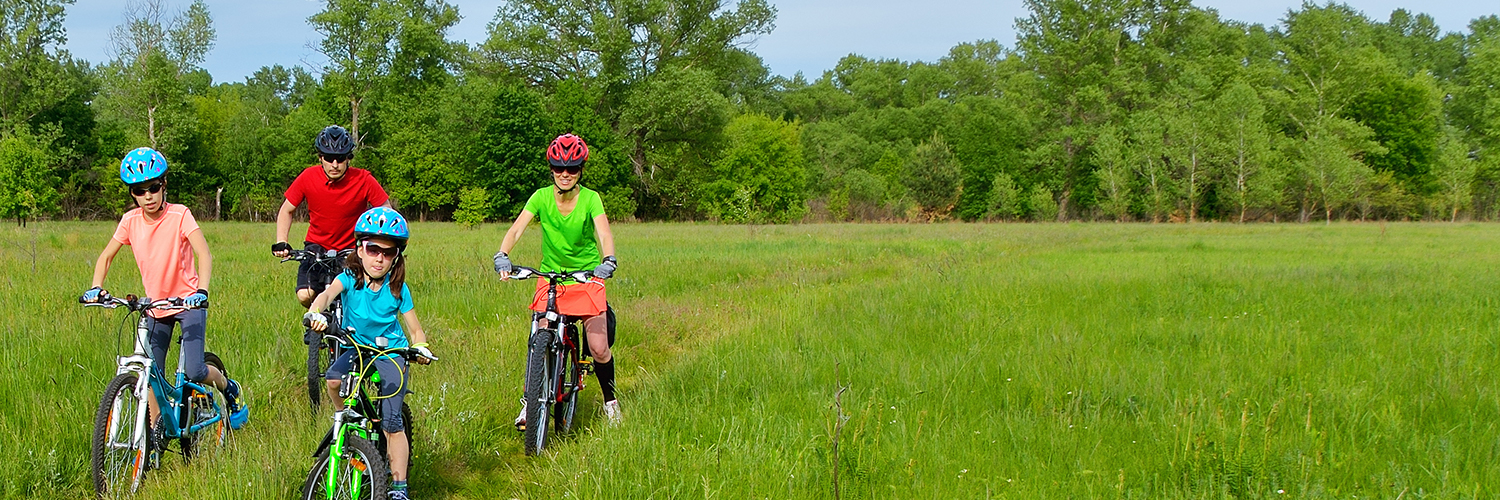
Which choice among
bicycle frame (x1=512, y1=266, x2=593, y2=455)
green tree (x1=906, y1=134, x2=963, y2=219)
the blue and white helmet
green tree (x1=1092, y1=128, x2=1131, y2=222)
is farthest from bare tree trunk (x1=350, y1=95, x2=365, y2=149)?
the blue and white helmet

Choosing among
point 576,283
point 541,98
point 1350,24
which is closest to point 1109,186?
point 1350,24

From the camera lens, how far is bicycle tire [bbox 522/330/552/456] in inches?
198

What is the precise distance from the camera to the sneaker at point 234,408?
16.2ft

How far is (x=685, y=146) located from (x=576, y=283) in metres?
46.5

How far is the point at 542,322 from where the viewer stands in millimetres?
5117

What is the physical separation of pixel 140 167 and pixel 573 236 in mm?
2120

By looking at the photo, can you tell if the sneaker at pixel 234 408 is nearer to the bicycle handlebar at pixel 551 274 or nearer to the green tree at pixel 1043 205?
the bicycle handlebar at pixel 551 274

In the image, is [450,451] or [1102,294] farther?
[1102,294]

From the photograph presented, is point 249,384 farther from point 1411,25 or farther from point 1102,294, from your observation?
point 1411,25

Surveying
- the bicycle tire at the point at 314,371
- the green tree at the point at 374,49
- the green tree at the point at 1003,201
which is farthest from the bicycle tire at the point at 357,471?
the green tree at the point at 1003,201

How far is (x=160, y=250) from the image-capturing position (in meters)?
4.42

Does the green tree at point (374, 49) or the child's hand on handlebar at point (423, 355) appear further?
the green tree at point (374, 49)

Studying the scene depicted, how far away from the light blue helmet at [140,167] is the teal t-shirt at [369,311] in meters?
1.23

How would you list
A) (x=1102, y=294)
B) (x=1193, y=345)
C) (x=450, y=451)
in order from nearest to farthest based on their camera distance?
(x=450, y=451)
(x=1193, y=345)
(x=1102, y=294)
